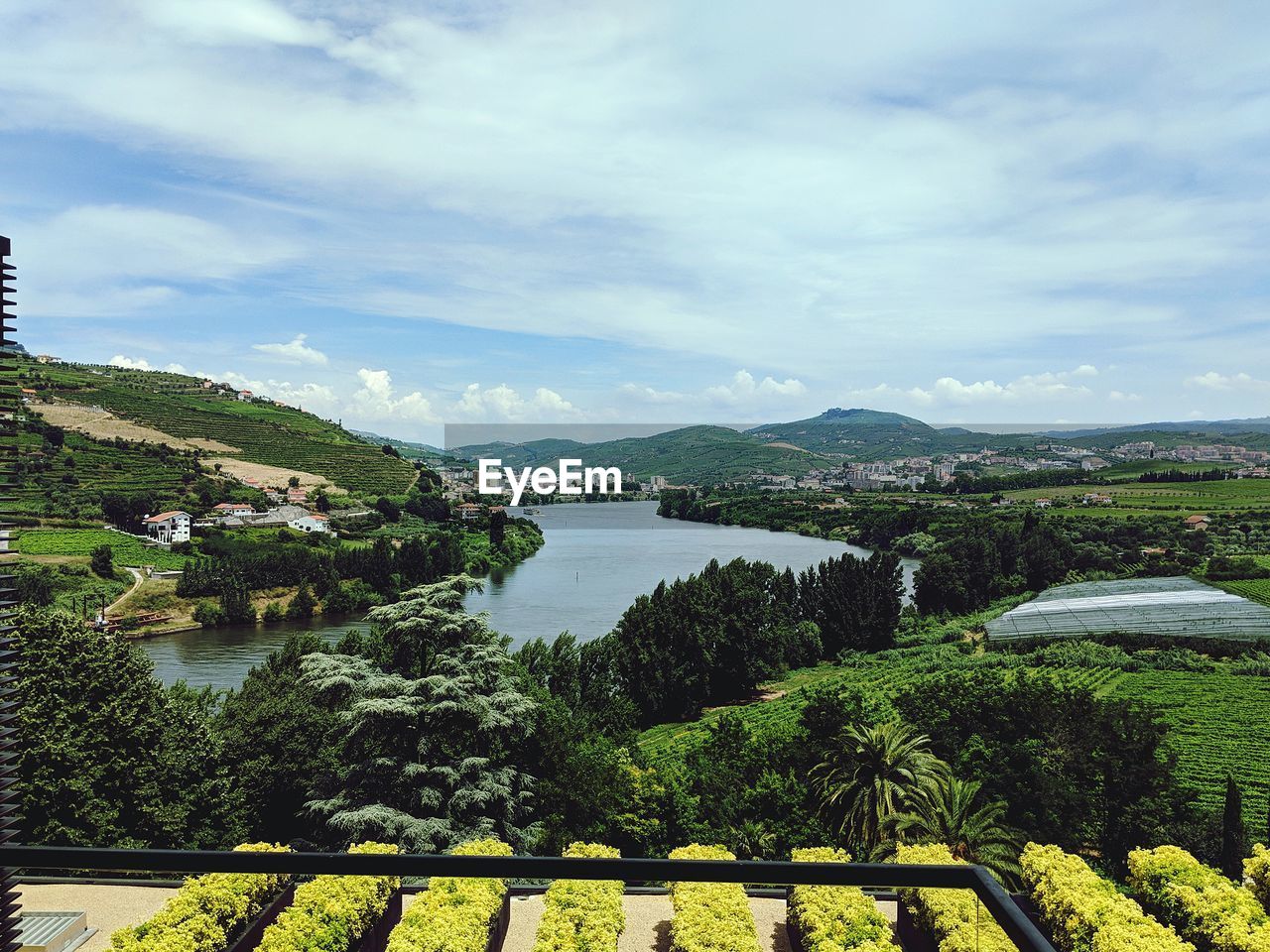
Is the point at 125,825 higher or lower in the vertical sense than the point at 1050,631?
higher

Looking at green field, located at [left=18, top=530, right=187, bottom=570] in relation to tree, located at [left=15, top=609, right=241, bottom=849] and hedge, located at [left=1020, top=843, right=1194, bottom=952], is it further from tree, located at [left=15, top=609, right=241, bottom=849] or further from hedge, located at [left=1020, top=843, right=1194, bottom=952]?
hedge, located at [left=1020, top=843, right=1194, bottom=952]

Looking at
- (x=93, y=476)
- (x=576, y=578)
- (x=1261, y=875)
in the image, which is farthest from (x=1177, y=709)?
(x=93, y=476)

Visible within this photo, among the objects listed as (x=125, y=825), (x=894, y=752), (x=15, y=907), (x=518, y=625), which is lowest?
(x=518, y=625)

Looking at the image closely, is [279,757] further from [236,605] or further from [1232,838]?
[236,605]

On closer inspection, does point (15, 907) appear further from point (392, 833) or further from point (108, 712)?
point (108, 712)

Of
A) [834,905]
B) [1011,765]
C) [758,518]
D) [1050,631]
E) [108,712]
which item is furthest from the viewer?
[758,518]

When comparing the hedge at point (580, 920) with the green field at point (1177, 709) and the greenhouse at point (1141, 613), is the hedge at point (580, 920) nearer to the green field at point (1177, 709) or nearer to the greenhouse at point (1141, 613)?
the green field at point (1177, 709)

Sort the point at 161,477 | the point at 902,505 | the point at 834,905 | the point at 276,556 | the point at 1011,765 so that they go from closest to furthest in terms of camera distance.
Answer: the point at 834,905 → the point at 1011,765 → the point at 276,556 → the point at 161,477 → the point at 902,505

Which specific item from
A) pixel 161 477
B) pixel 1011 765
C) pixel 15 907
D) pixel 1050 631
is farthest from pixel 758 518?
pixel 15 907
